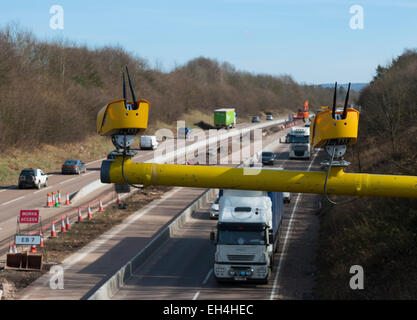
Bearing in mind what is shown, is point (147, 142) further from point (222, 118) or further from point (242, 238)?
point (242, 238)

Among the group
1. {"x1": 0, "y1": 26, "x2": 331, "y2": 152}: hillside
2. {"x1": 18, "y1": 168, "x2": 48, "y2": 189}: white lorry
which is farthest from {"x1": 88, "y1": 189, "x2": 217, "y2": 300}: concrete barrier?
{"x1": 0, "y1": 26, "x2": 331, "y2": 152}: hillside

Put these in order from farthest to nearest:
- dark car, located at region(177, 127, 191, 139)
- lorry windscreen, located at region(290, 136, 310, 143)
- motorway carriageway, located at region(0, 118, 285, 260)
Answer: dark car, located at region(177, 127, 191, 139) → lorry windscreen, located at region(290, 136, 310, 143) → motorway carriageway, located at region(0, 118, 285, 260)

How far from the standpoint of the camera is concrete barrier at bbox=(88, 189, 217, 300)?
20.1m

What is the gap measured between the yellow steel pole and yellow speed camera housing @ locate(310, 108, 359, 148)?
57cm

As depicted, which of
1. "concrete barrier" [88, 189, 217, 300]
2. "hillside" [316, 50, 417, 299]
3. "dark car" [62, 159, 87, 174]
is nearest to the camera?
"hillside" [316, 50, 417, 299]

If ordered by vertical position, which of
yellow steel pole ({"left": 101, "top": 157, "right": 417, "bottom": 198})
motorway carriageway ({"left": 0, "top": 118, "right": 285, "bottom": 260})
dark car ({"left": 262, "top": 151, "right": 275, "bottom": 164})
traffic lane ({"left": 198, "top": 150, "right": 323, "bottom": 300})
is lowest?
traffic lane ({"left": 198, "top": 150, "right": 323, "bottom": 300})

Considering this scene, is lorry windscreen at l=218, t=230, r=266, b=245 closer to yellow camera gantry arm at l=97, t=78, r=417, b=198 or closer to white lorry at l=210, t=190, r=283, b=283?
white lorry at l=210, t=190, r=283, b=283

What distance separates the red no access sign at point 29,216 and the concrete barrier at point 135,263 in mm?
5334

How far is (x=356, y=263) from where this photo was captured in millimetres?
21609

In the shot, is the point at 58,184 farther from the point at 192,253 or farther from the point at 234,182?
the point at 234,182

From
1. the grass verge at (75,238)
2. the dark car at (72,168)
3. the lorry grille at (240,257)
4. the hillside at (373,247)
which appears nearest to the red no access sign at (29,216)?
the grass verge at (75,238)

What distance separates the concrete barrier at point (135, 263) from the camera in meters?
20.1

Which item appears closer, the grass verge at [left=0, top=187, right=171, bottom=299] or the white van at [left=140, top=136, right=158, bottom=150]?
the grass verge at [left=0, top=187, right=171, bottom=299]
